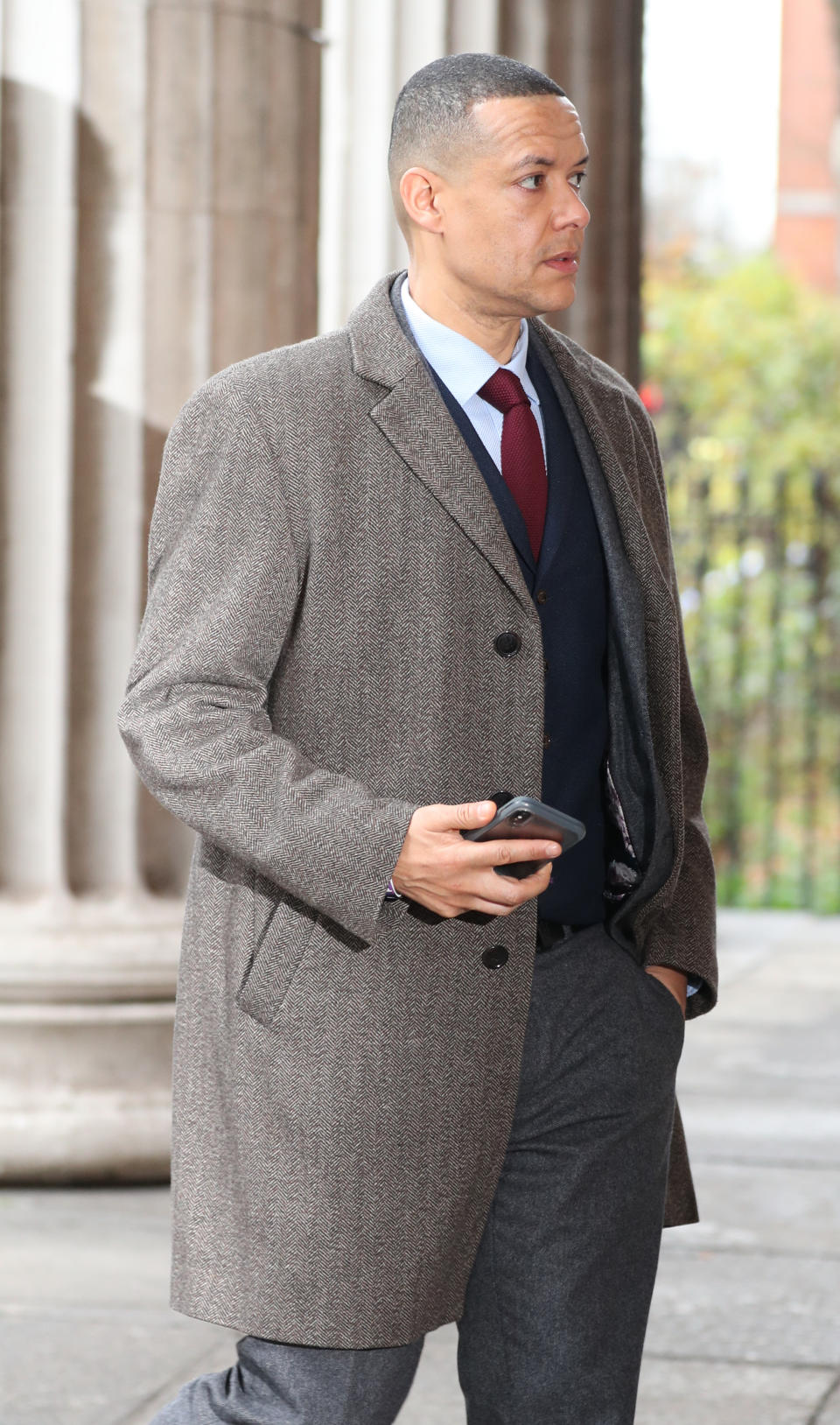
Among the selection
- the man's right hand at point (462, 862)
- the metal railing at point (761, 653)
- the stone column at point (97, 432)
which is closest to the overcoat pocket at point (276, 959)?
the man's right hand at point (462, 862)

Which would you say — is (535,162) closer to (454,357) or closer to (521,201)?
(521,201)

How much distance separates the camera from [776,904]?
1103 cm

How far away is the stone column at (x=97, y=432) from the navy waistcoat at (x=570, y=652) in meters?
3.01

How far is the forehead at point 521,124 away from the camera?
7.91 feet

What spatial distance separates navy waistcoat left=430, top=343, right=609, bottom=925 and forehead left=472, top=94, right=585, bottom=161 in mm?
293

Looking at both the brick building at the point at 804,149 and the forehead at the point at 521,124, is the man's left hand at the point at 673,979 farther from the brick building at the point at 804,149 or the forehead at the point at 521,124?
the brick building at the point at 804,149

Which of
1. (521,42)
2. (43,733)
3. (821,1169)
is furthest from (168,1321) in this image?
(521,42)

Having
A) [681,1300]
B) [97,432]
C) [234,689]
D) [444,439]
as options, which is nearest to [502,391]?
[444,439]

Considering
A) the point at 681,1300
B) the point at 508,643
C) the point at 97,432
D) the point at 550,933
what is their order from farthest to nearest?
the point at 97,432, the point at 681,1300, the point at 550,933, the point at 508,643

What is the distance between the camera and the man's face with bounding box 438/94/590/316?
242cm

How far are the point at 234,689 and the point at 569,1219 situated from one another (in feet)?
2.53

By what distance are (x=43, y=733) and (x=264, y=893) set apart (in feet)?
10.3

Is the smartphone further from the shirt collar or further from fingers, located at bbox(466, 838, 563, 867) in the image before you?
the shirt collar

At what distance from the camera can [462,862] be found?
2141 mm
